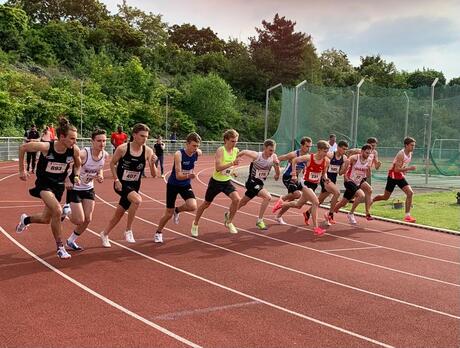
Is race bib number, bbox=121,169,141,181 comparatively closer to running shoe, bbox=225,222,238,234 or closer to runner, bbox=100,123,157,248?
runner, bbox=100,123,157,248

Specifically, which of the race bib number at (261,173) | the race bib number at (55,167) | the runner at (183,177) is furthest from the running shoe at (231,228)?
the race bib number at (55,167)

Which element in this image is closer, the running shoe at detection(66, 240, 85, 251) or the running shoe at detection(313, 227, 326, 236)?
the running shoe at detection(66, 240, 85, 251)

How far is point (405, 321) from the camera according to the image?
5273mm

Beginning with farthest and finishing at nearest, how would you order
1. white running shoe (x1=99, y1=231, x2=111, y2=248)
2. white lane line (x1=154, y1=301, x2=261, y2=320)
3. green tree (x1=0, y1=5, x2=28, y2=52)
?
green tree (x1=0, y1=5, x2=28, y2=52) → white running shoe (x1=99, y1=231, x2=111, y2=248) → white lane line (x1=154, y1=301, x2=261, y2=320)

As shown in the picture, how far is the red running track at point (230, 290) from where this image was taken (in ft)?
15.4

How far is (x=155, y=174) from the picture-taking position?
311 inches

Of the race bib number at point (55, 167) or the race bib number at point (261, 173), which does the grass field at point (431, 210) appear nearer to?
the race bib number at point (261, 173)

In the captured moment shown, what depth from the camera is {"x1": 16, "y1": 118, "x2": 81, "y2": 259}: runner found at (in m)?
7.09

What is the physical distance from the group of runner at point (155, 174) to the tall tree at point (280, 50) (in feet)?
179

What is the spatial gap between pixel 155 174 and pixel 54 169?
1464 mm

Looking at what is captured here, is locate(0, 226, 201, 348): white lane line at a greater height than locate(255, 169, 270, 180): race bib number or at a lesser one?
lesser

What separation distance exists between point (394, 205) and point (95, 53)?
4528 centimetres

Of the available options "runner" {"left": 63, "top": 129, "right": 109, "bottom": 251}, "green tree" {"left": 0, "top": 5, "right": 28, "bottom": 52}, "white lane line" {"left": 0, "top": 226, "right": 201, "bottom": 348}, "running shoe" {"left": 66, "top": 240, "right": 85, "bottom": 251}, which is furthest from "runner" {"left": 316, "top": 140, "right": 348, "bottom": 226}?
"green tree" {"left": 0, "top": 5, "right": 28, "bottom": 52}

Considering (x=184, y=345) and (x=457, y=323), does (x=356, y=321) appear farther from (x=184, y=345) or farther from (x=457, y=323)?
(x=184, y=345)
